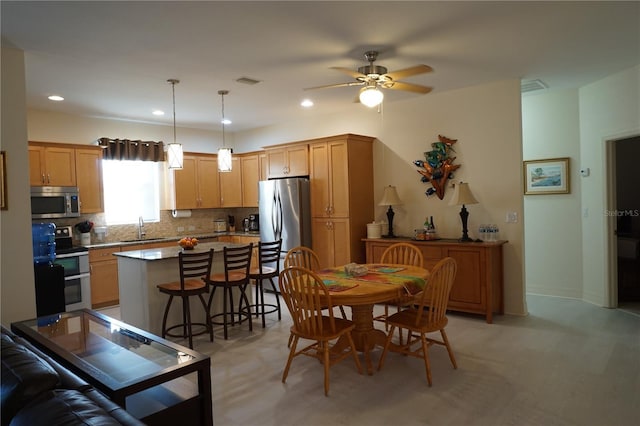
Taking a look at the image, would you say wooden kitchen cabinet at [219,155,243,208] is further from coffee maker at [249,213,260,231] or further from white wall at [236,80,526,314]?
white wall at [236,80,526,314]

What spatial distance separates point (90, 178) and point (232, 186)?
2.30 meters

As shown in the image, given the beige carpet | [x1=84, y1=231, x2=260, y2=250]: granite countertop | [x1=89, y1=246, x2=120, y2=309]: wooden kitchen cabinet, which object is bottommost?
the beige carpet

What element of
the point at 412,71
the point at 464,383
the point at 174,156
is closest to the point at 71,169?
the point at 174,156

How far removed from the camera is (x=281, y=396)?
2961 mm

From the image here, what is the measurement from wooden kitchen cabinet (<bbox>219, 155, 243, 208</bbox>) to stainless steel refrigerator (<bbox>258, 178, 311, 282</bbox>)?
1.36 m

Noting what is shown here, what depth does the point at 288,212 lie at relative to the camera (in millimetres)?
5984

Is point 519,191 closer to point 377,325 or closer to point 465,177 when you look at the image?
point 465,177

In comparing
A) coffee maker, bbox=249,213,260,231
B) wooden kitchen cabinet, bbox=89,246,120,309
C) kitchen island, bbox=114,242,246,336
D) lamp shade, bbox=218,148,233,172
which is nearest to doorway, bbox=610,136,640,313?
lamp shade, bbox=218,148,233,172

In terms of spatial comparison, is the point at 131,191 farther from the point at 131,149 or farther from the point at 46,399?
the point at 46,399

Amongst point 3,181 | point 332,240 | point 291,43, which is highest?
point 291,43

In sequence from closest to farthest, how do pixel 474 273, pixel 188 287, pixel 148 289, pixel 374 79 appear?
pixel 374 79
pixel 188 287
pixel 148 289
pixel 474 273

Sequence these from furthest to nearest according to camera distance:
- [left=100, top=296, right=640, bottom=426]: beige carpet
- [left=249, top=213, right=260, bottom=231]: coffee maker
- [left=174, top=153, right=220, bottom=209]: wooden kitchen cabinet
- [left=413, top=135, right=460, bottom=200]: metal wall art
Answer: [left=249, top=213, right=260, bottom=231]: coffee maker < [left=174, top=153, right=220, bottom=209]: wooden kitchen cabinet < [left=413, top=135, right=460, bottom=200]: metal wall art < [left=100, top=296, right=640, bottom=426]: beige carpet

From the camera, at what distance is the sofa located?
129 cm

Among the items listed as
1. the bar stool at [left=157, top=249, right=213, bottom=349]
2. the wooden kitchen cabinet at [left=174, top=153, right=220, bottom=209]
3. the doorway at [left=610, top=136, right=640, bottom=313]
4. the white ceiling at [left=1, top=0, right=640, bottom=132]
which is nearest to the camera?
the white ceiling at [left=1, top=0, right=640, bottom=132]
